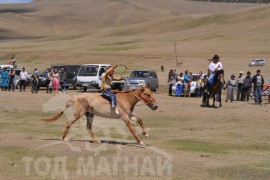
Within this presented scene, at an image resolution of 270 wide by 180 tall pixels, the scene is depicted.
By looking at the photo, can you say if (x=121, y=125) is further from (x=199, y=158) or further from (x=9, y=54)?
(x=9, y=54)

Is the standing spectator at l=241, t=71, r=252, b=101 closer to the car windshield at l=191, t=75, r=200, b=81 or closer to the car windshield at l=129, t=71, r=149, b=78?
the car windshield at l=191, t=75, r=200, b=81

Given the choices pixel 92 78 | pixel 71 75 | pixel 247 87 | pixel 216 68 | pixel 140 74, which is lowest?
pixel 247 87

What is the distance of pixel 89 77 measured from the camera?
44.4 metres

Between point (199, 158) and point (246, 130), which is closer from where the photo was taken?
point (199, 158)

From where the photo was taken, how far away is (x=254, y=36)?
128000 mm

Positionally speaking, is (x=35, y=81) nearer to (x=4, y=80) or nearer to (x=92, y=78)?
(x=4, y=80)

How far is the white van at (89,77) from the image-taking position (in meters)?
43.8

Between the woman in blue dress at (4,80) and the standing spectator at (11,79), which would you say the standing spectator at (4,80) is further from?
the standing spectator at (11,79)

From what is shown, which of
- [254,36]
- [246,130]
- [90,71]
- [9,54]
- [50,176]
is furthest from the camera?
[254,36]

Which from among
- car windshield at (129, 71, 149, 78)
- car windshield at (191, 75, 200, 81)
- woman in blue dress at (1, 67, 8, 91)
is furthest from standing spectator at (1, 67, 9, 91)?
car windshield at (191, 75, 200, 81)

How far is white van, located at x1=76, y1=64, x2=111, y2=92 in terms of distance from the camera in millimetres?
43781

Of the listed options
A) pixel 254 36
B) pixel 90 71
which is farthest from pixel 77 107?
pixel 254 36

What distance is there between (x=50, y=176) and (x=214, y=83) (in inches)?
644

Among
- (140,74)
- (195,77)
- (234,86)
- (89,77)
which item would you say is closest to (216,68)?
(234,86)
